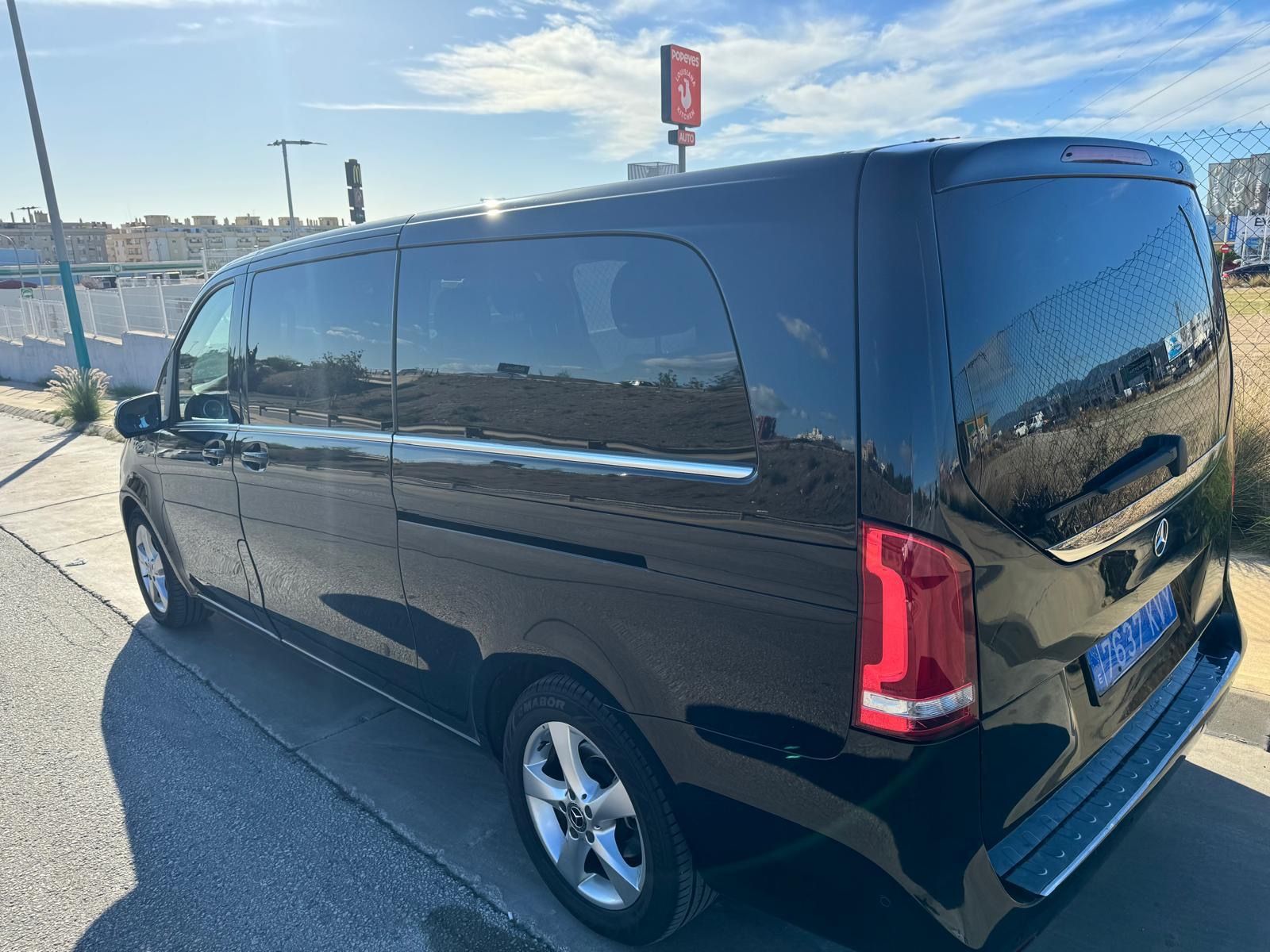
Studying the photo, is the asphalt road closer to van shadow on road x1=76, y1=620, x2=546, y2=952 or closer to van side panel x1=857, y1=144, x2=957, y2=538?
van shadow on road x1=76, y1=620, x2=546, y2=952

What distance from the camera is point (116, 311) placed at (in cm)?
1880

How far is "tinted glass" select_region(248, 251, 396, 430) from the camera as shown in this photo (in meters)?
2.90

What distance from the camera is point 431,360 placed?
2.69 meters

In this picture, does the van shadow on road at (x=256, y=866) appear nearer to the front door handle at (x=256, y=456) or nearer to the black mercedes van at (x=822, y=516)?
the black mercedes van at (x=822, y=516)

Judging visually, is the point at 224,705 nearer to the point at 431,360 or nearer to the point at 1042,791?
the point at 431,360

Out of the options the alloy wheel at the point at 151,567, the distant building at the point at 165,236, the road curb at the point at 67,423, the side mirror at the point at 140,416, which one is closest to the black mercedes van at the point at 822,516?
the side mirror at the point at 140,416

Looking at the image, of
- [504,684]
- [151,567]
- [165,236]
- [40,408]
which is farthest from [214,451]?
[165,236]

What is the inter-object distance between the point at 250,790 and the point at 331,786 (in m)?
0.31

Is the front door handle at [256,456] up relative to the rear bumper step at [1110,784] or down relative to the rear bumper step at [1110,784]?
up

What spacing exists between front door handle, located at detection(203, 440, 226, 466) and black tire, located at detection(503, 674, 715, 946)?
2.10 m

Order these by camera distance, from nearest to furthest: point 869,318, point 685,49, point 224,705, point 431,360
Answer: point 869,318 < point 431,360 < point 224,705 < point 685,49

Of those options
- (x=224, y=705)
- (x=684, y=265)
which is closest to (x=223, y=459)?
(x=224, y=705)

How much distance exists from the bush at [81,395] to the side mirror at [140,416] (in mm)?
11390

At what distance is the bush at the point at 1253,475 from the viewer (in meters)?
4.89
